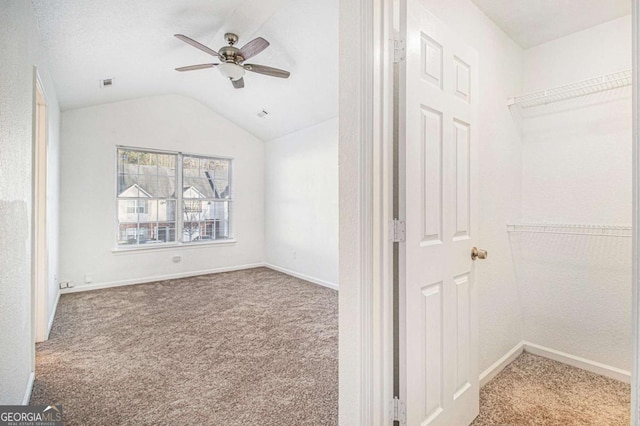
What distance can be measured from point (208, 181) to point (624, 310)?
18.4ft

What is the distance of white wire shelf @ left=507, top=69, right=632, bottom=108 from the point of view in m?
1.98

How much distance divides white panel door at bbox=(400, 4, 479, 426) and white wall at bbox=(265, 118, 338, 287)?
297cm

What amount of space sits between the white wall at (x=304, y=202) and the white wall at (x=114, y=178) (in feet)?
1.50

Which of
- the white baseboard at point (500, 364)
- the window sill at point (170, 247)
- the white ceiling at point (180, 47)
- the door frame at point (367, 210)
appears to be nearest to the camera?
the door frame at point (367, 210)

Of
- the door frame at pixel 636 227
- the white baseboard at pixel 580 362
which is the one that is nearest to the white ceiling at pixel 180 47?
the door frame at pixel 636 227

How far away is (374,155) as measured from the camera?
129cm

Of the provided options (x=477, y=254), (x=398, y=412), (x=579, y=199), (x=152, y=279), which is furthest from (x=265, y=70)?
(x=152, y=279)

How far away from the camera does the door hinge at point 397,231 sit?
4.43ft

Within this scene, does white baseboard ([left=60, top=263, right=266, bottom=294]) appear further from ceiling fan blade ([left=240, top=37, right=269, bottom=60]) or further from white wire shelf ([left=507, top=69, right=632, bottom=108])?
white wire shelf ([left=507, top=69, right=632, bottom=108])

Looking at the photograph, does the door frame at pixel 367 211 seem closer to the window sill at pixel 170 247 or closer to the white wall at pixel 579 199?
the white wall at pixel 579 199

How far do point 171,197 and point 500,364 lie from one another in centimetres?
512

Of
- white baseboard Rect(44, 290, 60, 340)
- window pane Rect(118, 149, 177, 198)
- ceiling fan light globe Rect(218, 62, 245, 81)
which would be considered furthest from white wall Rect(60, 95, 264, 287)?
ceiling fan light globe Rect(218, 62, 245, 81)

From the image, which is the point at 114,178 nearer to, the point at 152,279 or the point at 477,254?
the point at 152,279

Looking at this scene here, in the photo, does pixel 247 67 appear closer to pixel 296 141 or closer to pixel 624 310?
pixel 296 141
